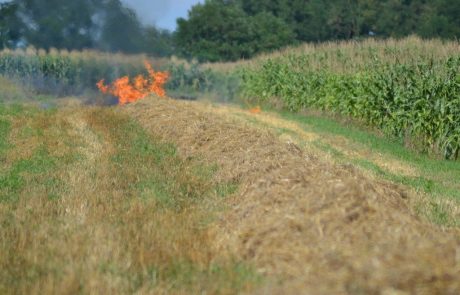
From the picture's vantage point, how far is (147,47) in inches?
1304

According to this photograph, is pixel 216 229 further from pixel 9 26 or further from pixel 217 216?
pixel 9 26

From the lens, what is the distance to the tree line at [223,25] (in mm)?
31906

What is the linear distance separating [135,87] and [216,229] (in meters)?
25.3

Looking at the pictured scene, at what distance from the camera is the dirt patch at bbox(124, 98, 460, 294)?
14.8ft

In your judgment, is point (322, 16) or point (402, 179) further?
point (322, 16)

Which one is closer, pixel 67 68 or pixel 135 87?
pixel 135 87

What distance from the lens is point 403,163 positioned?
13.6m

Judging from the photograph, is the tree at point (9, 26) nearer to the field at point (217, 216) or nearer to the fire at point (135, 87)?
the fire at point (135, 87)

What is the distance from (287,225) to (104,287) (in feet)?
5.90

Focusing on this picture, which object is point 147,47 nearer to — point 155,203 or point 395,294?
point 155,203

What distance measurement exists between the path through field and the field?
16mm

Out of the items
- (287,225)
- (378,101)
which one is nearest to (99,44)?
(378,101)

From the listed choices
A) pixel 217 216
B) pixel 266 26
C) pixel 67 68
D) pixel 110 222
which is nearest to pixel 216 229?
pixel 217 216

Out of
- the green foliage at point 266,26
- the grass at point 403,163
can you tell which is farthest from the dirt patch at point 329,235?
the green foliage at point 266,26
